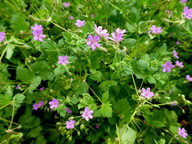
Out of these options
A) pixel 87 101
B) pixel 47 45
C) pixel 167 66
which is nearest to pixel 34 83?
pixel 47 45

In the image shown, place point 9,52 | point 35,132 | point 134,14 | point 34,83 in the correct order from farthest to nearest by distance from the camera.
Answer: point 35,132 → point 134,14 → point 34,83 → point 9,52

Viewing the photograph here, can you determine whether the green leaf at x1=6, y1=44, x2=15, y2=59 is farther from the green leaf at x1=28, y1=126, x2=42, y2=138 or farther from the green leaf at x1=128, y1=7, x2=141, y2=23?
the green leaf at x1=128, y1=7, x2=141, y2=23

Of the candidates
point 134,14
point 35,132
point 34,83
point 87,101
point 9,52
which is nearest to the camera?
point 9,52

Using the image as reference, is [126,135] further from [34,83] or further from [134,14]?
[134,14]

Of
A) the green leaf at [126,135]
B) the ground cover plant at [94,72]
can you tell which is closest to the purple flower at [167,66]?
the ground cover plant at [94,72]

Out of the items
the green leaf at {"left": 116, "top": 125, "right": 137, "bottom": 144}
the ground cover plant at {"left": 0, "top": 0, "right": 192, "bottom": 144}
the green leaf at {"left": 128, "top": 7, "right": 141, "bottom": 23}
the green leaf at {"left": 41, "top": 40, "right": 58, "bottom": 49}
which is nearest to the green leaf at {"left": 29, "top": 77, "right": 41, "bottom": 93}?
the ground cover plant at {"left": 0, "top": 0, "right": 192, "bottom": 144}

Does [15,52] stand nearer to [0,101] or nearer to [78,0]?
[0,101]

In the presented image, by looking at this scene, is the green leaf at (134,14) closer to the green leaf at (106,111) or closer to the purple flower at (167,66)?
the purple flower at (167,66)

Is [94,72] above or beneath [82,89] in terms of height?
above

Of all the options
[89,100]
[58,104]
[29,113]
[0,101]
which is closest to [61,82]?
[58,104]
